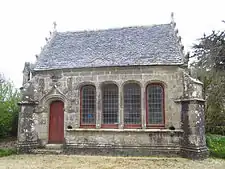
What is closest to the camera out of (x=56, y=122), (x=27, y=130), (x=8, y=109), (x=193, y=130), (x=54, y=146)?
(x=193, y=130)

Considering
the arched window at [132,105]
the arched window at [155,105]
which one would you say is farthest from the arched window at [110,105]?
the arched window at [155,105]

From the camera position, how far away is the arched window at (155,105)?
1295cm

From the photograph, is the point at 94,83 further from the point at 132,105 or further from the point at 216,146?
the point at 216,146

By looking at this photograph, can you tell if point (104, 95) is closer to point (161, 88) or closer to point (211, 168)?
point (161, 88)

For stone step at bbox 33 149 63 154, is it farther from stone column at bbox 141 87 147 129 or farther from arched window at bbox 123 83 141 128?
stone column at bbox 141 87 147 129

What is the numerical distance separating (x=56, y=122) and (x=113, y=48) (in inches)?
206

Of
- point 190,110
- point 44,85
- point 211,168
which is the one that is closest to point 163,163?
point 211,168

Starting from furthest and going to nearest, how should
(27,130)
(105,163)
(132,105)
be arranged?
(27,130), (132,105), (105,163)

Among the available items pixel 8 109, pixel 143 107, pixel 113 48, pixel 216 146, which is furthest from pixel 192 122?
pixel 8 109

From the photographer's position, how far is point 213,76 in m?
17.0

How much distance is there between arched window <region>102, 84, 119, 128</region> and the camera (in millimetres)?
13391

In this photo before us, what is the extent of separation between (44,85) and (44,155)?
3802 millimetres

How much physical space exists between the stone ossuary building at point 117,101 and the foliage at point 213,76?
413cm

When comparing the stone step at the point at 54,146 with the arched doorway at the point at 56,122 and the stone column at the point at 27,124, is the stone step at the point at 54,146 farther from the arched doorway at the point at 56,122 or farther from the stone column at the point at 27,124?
the stone column at the point at 27,124
